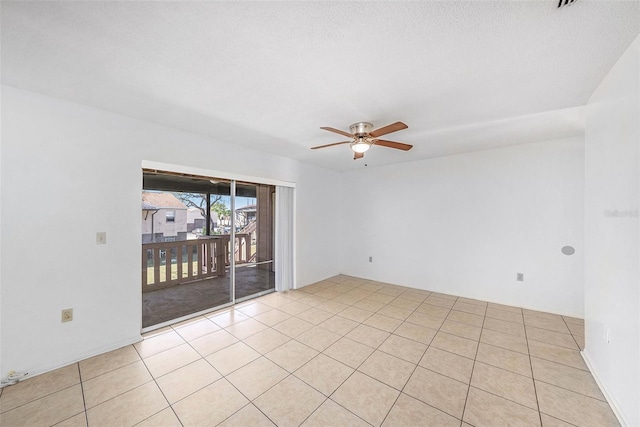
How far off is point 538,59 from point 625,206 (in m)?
1.17

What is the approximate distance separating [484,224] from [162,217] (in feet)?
16.3

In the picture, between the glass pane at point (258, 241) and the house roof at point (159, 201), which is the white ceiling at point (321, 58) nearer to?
the house roof at point (159, 201)

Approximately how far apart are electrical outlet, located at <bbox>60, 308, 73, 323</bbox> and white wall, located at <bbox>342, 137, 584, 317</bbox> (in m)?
4.54

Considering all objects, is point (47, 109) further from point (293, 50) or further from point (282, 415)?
point (282, 415)

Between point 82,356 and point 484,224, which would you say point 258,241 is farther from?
point 484,224

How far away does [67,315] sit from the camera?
7.30 ft

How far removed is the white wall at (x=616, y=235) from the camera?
147 cm

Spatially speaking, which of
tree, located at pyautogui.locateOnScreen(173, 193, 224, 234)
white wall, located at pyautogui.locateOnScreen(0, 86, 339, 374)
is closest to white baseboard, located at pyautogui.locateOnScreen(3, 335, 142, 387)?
white wall, located at pyautogui.locateOnScreen(0, 86, 339, 374)

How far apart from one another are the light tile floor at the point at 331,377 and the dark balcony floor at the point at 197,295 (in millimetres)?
375

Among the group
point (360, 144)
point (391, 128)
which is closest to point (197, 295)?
point (360, 144)

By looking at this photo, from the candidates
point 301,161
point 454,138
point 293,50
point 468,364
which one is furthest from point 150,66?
point 468,364

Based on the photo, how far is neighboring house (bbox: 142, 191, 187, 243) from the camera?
2.97 meters

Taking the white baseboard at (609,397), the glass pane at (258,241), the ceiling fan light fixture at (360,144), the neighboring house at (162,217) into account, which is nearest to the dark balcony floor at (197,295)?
the glass pane at (258,241)

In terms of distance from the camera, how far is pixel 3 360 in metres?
1.94
